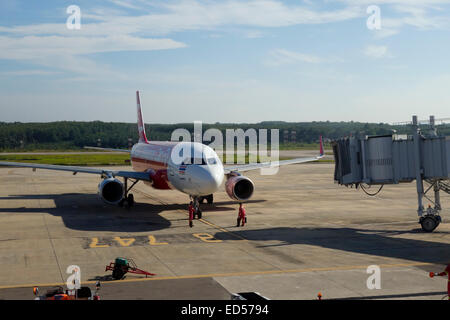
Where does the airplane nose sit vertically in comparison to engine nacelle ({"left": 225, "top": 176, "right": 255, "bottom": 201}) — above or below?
above

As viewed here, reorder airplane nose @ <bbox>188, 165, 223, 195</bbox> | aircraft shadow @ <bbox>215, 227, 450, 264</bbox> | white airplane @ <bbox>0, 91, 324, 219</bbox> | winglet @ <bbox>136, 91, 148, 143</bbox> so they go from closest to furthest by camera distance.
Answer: aircraft shadow @ <bbox>215, 227, 450, 264</bbox>
airplane nose @ <bbox>188, 165, 223, 195</bbox>
white airplane @ <bbox>0, 91, 324, 219</bbox>
winglet @ <bbox>136, 91, 148, 143</bbox>

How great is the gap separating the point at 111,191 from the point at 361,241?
16.5m

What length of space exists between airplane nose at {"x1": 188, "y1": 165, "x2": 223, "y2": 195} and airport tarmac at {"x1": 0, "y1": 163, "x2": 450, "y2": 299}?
1995mm

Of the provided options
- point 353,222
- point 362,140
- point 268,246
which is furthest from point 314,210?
point 268,246

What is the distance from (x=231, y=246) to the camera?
73.0 feet

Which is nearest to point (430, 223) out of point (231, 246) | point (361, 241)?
point (361, 241)

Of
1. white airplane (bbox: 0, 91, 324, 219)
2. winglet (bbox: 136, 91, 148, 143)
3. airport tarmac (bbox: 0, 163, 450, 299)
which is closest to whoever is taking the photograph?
airport tarmac (bbox: 0, 163, 450, 299)

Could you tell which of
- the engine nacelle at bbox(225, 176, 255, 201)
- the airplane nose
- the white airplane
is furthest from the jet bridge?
the airplane nose

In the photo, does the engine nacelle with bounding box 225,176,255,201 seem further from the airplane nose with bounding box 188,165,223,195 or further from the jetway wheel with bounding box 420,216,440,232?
the jetway wheel with bounding box 420,216,440,232

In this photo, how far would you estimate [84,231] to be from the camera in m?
26.3

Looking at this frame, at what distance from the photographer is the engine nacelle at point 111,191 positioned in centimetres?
3228

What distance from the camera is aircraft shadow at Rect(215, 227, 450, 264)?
20.2 metres

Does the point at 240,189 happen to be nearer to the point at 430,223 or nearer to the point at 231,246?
the point at 231,246

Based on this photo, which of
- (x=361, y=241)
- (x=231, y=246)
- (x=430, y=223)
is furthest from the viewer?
(x=430, y=223)
